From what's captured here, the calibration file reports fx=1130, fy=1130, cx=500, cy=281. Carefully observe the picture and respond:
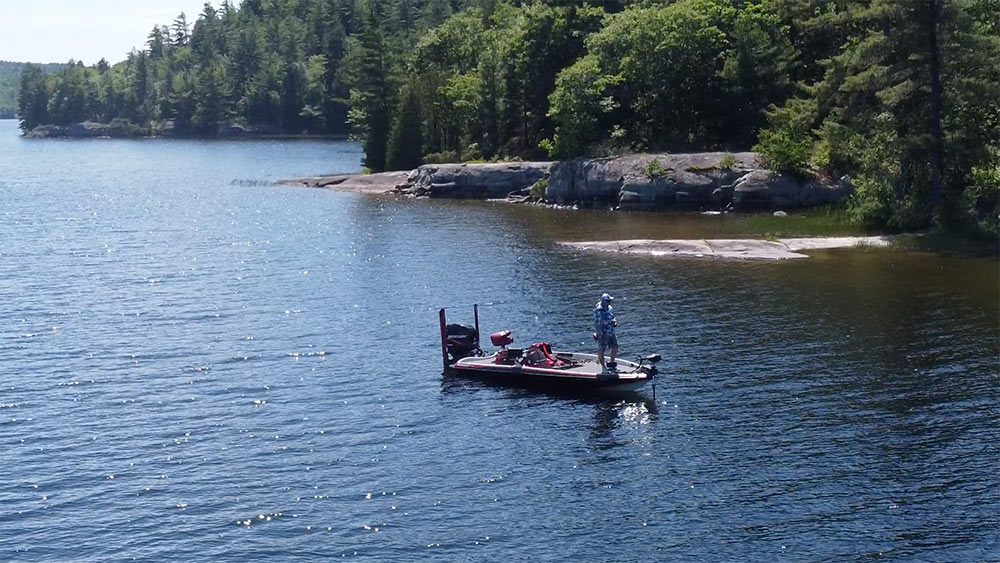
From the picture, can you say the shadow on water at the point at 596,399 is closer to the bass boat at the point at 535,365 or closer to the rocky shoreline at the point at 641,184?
the bass boat at the point at 535,365

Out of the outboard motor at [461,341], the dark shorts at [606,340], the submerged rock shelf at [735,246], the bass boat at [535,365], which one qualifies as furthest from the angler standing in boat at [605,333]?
the submerged rock shelf at [735,246]

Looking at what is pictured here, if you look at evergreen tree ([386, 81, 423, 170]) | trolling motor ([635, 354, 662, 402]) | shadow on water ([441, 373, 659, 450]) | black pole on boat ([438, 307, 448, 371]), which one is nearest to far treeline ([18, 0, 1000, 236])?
evergreen tree ([386, 81, 423, 170])

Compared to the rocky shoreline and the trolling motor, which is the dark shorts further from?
the rocky shoreline

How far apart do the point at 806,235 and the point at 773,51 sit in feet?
81.5

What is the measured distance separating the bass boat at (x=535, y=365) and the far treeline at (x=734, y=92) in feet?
107

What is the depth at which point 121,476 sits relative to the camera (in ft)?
101

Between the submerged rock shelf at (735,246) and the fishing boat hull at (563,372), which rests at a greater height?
the submerged rock shelf at (735,246)

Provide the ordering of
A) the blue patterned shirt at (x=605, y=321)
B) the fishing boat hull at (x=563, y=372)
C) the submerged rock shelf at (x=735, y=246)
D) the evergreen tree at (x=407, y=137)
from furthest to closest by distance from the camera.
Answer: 1. the evergreen tree at (x=407, y=137)
2. the submerged rock shelf at (x=735, y=246)
3. the blue patterned shirt at (x=605, y=321)
4. the fishing boat hull at (x=563, y=372)

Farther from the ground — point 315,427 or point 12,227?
point 12,227

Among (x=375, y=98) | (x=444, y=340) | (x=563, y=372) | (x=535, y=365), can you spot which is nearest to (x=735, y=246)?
(x=444, y=340)

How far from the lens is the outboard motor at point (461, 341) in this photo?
42.1m

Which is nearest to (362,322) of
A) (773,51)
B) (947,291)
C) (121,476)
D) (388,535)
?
(121,476)

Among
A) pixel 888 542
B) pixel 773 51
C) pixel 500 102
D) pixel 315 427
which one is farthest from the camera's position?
pixel 500 102

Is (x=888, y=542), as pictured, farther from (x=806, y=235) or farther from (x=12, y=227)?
(x=12, y=227)
